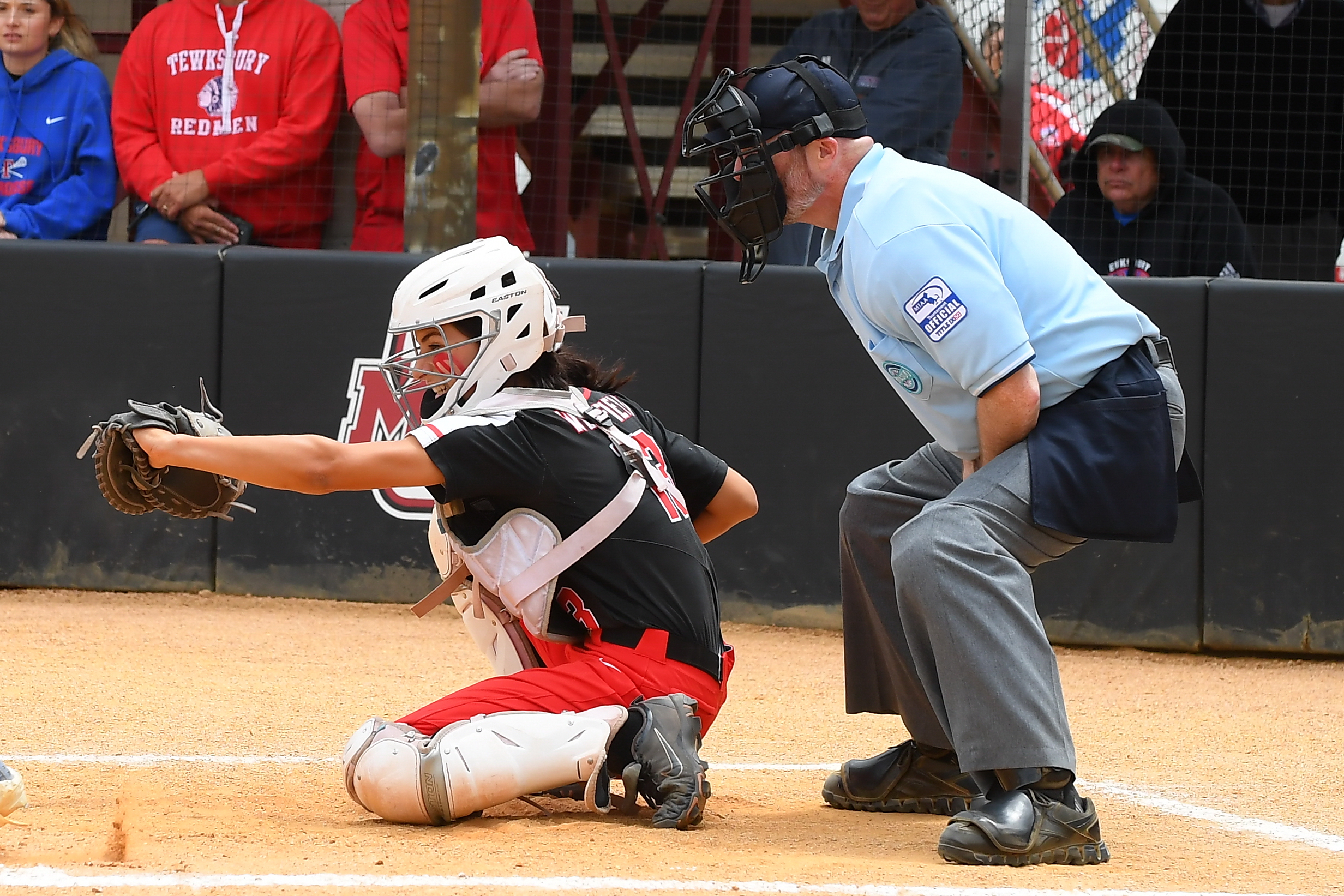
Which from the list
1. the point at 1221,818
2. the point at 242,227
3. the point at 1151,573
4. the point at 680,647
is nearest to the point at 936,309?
the point at 680,647

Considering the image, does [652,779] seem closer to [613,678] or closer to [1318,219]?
[613,678]

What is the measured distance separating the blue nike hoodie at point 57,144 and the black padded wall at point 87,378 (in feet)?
1.45

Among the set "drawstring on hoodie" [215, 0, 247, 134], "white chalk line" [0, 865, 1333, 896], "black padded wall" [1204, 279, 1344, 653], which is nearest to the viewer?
"white chalk line" [0, 865, 1333, 896]

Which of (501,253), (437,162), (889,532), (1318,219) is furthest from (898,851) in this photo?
(1318,219)

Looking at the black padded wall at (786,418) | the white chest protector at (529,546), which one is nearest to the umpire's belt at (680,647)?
the white chest protector at (529,546)

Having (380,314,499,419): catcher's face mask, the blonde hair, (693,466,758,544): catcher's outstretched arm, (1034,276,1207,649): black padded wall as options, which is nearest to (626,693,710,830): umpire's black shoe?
(693,466,758,544): catcher's outstretched arm

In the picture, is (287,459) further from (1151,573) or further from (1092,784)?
(1151,573)

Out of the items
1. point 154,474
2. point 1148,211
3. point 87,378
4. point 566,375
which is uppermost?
point 1148,211

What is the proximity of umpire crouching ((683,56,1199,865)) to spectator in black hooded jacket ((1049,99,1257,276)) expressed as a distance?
384cm

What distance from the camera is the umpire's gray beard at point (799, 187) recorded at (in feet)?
12.4

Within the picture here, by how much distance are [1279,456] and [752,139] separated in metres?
4.15

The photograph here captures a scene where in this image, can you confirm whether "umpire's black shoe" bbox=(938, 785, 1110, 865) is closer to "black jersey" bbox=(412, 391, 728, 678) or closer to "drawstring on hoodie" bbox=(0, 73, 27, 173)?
"black jersey" bbox=(412, 391, 728, 678)

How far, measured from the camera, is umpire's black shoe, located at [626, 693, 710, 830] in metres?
3.63

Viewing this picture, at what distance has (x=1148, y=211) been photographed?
7520 millimetres
